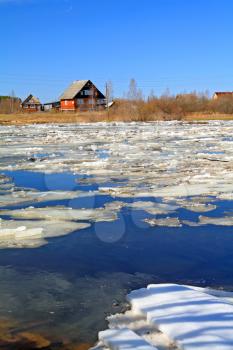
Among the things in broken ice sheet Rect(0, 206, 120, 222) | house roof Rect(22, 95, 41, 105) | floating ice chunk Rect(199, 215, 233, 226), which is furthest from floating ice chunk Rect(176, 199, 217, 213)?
house roof Rect(22, 95, 41, 105)

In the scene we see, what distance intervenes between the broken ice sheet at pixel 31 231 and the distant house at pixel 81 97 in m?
66.1

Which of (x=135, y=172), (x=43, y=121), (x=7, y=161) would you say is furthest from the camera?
(x=43, y=121)

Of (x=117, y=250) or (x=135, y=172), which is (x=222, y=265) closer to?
(x=117, y=250)

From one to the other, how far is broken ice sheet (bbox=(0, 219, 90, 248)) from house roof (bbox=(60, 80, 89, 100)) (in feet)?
219

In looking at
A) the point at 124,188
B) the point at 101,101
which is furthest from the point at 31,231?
the point at 101,101

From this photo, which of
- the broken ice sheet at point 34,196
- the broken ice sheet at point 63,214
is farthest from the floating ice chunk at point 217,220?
the broken ice sheet at point 34,196

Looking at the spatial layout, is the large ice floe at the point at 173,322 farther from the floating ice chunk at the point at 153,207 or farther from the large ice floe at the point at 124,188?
the floating ice chunk at the point at 153,207

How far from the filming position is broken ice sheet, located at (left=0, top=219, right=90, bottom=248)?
5105mm

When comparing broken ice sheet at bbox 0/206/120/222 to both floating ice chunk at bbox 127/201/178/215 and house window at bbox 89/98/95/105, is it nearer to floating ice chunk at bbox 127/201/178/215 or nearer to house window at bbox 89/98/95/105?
floating ice chunk at bbox 127/201/178/215

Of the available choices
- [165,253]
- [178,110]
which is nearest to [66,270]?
[165,253]

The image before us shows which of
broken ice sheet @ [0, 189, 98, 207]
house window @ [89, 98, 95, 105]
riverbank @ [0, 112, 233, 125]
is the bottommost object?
broken ice sheet @ [0, 189, 98, 207]

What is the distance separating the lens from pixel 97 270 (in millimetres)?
4293

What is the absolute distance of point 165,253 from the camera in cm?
477

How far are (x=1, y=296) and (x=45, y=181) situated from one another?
6.17 metres
